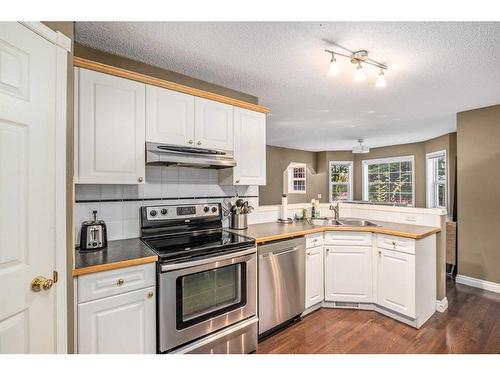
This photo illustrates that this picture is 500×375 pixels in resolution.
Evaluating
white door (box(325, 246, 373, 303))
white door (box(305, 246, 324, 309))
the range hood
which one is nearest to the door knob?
the range hood

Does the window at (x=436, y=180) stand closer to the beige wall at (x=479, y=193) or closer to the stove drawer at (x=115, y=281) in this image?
the beige wall at (x=479, y=193)

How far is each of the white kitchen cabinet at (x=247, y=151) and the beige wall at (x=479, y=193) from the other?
2.94 meters

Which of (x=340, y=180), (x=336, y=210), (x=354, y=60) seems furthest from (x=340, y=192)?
(x=354, y=60)

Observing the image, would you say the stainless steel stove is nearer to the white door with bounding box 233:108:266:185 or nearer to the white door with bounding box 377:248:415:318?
the white door with bounding box 233:108:266:185

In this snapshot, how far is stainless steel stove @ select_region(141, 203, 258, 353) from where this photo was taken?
1583 mm

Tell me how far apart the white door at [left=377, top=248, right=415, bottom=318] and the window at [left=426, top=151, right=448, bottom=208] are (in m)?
3.60

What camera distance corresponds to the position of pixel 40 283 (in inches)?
43.5

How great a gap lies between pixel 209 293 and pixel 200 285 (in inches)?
4.3

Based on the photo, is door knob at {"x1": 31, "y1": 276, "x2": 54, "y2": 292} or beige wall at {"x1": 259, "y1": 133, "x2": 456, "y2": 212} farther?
beige wall at {"x1": 259, "y1": 133, "x2": 456, "y2": 212}

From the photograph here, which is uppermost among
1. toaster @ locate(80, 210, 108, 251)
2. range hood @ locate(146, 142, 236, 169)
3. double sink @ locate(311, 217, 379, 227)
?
range hood @ locate(146, 142, 236, 169)

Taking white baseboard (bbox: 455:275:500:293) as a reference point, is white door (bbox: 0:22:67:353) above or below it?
above

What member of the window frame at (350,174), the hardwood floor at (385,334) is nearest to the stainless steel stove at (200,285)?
the hardwood floor at (385,334)
